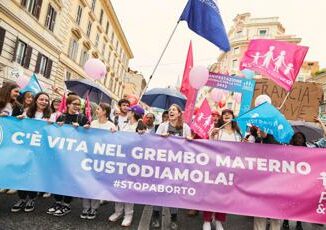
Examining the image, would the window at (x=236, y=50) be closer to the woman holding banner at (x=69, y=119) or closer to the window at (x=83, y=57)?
the window at (x=83, y=57)

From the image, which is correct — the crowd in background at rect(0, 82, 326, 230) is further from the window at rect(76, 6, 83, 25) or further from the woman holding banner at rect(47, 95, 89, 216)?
the window at rect(76, 6, 83, 25)

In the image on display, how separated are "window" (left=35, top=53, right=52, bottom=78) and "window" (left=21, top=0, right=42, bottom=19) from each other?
255cm

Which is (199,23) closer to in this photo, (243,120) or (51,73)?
(243,120)

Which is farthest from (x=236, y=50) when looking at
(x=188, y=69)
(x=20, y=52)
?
(x=188, y=69)

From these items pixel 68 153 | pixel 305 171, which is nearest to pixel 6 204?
pixel 68 153

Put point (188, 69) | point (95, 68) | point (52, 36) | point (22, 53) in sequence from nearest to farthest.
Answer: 1. point (95, 68)
2. point (188, 69)
3. point (22, 53)
4. point (52, 36)

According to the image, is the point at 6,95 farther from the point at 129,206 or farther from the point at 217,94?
the point at 217,94

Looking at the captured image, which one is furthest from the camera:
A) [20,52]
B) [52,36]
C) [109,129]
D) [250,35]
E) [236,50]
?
[236,50]

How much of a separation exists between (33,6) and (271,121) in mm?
19084

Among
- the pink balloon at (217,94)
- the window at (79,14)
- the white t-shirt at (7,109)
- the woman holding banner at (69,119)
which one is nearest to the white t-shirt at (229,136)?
the woman holding banner at (69,119)

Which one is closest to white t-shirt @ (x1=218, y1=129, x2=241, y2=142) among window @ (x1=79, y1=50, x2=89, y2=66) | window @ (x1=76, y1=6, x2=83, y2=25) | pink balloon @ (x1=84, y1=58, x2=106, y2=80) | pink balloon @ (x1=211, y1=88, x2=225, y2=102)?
pink balloon @ (x1=84, y1=58, x2=106, y2=80)

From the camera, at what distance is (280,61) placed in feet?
17.6

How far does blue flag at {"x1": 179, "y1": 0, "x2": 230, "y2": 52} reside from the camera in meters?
5.75

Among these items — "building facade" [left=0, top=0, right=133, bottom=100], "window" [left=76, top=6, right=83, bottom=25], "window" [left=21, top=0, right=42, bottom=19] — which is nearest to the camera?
"building facade" [left=0, top=0, right=133, bottom=100]
